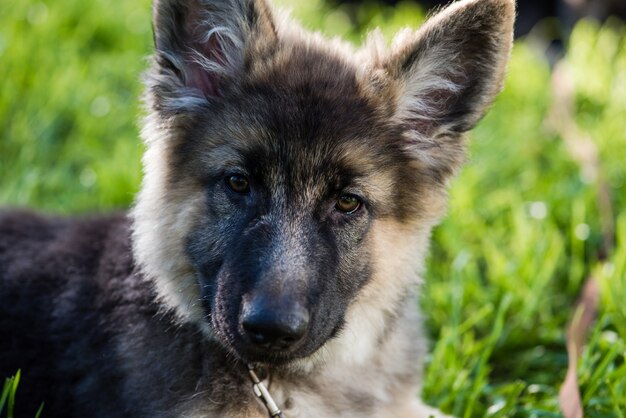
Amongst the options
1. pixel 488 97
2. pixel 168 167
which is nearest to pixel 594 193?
pixel 488 97

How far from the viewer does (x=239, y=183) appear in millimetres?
3182

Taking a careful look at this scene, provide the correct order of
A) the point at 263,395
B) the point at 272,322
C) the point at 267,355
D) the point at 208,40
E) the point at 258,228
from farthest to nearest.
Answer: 1. the point at 208,40
2. the point at 263,395
3. the point at 258,228
4. the point at 267,355
5. the point at 272,322

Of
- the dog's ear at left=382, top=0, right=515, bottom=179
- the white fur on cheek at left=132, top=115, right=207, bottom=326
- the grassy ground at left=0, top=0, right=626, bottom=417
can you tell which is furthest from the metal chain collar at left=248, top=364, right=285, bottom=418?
the dog's ear at left=382, top=0, right=515, bottom=179

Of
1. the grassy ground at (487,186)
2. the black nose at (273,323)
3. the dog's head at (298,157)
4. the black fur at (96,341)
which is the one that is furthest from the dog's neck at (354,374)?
the black nose at (273,323)

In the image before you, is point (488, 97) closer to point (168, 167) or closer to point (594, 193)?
point (168, 167)

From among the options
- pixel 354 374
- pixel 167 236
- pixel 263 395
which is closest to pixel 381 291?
pixel 354 374

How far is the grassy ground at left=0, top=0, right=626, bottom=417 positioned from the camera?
4.05 meters

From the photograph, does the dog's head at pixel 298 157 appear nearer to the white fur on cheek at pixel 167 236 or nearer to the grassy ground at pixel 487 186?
the white fur on cheek at pixel 167 236

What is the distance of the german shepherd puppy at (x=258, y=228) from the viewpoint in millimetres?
3090

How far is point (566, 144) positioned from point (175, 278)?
3.96 metres

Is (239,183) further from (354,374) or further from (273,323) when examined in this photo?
(354,374)

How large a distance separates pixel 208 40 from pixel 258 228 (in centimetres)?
94

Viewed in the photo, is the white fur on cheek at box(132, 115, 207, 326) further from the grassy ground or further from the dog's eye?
the grassy ground

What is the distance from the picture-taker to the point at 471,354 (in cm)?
414
